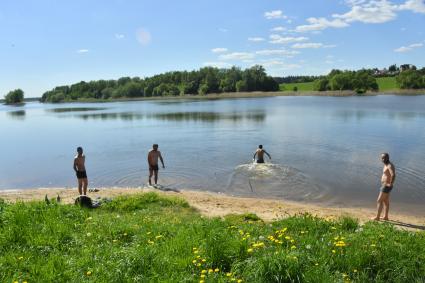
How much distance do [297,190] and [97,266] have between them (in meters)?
13.5

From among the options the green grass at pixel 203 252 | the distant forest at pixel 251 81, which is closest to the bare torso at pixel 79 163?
the green grass at pixel 203 252

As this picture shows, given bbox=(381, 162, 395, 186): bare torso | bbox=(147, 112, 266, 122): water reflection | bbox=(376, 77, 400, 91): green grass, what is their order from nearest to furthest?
1. bbox=(381, 162, 395, 186): bare torso
2. bbox=(147, 112, 266, 122): water reflection
3. bbox=(376, 77, 400, 91): green grass

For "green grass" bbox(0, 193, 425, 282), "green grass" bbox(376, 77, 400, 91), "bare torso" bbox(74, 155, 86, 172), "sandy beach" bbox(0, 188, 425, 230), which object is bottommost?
"sandy beach" bbox(0, 188, 425, 230)

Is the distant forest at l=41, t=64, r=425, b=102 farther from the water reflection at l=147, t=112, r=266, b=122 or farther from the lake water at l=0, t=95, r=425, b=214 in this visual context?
the lake water at l=0, t=95, r=425, b=214

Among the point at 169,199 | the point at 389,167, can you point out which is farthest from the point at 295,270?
the point at 169,199

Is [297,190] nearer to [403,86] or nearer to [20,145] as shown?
[20,145]

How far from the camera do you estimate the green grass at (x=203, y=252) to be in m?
6.55

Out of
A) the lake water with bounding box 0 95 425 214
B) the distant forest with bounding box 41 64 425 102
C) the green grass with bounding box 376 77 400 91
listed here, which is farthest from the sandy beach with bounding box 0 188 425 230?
the green grass with bounding box 376 77 400 91

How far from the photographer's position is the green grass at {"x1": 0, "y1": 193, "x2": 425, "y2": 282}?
6551 mm

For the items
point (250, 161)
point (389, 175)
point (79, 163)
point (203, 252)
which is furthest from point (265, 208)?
point (250, 161)

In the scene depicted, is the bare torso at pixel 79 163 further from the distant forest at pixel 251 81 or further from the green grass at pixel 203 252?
the distant forest at pixel 251 81

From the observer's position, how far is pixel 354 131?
40469 mm

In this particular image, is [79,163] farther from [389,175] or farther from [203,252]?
[389,175]

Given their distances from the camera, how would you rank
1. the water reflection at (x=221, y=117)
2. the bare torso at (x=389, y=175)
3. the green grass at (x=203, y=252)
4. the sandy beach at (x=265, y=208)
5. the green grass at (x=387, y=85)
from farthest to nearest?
1. the green grass at (x=387, y=85)
2. the water reflection at (x=221, y=117)
3. the sandy beach at (x=265, y=208)
4. the bare torso at (x=389, y=175)
5. the green grass at (x=203, y=252)
